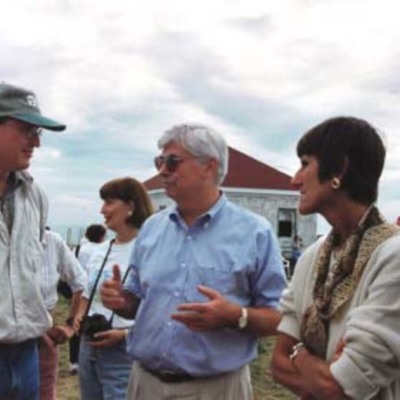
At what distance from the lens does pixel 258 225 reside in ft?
8.96

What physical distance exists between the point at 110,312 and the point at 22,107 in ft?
5.11

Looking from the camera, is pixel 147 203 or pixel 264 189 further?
pixel 264 189

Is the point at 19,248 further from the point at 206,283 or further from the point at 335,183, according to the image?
the point at 335,183

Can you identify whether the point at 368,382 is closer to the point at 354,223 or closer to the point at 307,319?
the point at 307,319

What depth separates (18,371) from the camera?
8.84 feet

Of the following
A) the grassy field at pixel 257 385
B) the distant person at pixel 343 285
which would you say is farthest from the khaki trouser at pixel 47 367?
the distant person at pixel 343 285

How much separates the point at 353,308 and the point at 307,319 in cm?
20

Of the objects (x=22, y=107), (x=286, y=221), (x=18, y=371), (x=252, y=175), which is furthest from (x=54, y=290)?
(x=252, y=175)

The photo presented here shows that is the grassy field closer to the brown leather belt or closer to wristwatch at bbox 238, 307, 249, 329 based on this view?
the brown leather belt

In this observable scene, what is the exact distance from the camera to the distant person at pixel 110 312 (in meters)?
3.62

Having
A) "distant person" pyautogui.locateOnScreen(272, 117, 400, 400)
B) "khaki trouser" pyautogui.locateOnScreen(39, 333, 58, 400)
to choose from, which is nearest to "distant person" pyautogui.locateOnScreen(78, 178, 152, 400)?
"khaki trouser" pyautogui.locateOnScreen(39, 333, 58, 400)

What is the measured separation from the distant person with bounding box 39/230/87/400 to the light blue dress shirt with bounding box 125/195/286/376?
5.32 ft

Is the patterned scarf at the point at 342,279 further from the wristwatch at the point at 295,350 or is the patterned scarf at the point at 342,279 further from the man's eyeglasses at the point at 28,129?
the man's eyeglasses at the point at 28,129

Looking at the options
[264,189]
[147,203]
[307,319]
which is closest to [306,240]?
[264,189]
